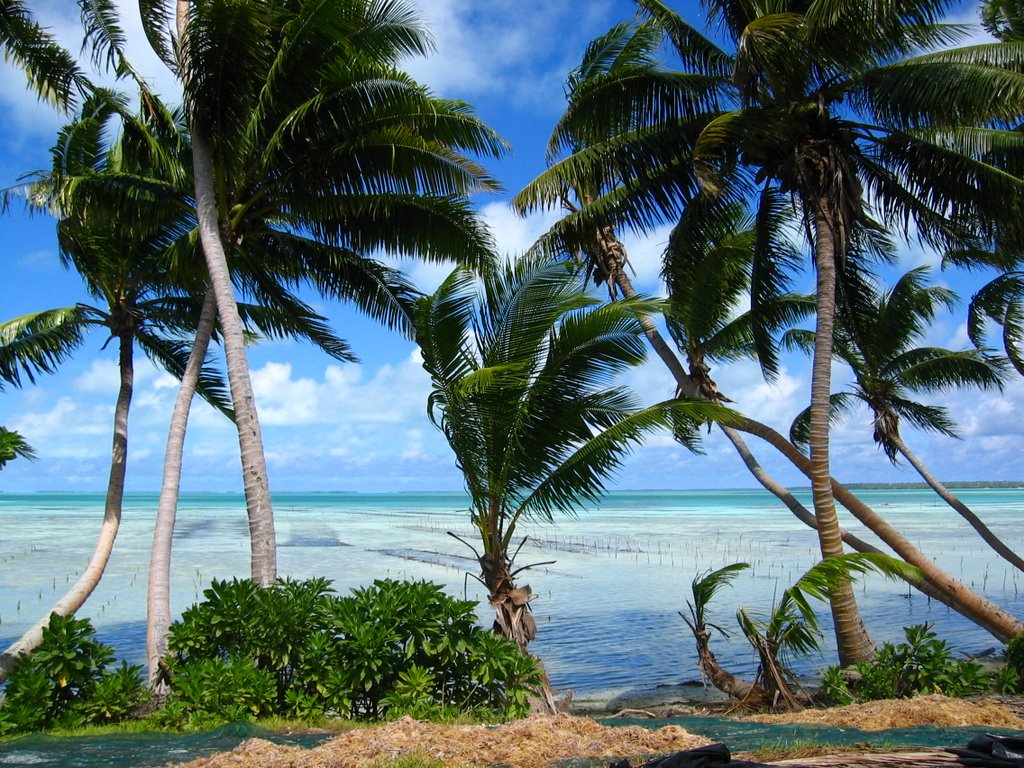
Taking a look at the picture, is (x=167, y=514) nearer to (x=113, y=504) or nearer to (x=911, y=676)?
(x=113, y=504)

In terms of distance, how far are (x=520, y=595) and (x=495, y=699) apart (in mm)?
1411

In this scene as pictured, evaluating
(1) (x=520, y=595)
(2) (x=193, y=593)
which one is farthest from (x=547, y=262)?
(2) (x=193, y=593)

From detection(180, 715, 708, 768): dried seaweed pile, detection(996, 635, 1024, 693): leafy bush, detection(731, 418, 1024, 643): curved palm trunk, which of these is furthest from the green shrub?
detection(180, 715, 708, 768): dried seaweed pile

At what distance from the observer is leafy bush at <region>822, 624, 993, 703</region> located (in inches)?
348

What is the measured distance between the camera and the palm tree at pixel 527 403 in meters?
9.13

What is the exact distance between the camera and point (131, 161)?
1140 cm

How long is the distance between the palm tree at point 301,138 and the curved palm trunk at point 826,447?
4.36m

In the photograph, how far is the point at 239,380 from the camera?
9.35 meters

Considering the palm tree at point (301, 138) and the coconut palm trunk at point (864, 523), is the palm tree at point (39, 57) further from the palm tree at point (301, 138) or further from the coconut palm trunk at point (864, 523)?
the coconut palm trunk at point (864, 523)

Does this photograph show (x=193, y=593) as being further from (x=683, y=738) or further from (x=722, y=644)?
(x=683, y=738)

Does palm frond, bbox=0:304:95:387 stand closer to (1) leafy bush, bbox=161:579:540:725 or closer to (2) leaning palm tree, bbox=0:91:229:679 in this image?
(2) leaning palm tree, bbox=0:91:229:679

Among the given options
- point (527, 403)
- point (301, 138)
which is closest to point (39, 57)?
point (301, 138)

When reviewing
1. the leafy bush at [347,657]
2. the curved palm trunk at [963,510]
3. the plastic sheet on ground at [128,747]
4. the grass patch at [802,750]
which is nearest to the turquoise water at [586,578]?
the curved palm trunk at [963,510]

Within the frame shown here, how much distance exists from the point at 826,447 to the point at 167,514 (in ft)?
26.0
